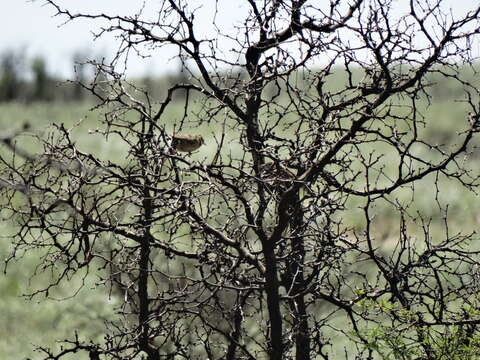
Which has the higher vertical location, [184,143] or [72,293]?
[72,293]

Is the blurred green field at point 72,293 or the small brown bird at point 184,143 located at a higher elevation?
the blurred green field at point 72,293

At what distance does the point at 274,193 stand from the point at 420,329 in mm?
1170

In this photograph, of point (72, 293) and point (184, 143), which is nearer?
point (184, 143)

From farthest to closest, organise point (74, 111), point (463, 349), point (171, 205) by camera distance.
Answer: point (74, 111)
point (463, 349)
point (171, 205)

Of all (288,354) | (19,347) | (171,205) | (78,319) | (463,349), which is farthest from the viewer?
(19,347)

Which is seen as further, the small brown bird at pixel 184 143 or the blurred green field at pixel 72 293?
the blurred green field at pixel 72 293

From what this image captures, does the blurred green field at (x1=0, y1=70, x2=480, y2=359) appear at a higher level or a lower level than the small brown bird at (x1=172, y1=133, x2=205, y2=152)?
higher

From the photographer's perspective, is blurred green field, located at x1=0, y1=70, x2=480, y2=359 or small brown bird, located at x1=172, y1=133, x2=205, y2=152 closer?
small brown bird, located at x1=172, y1=133, x2=205, y2=152

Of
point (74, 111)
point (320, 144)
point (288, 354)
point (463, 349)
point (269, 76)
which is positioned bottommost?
point (463, 349)

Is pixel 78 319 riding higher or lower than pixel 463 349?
higher

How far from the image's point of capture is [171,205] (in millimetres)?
4004

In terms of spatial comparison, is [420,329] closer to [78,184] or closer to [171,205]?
[171,205]

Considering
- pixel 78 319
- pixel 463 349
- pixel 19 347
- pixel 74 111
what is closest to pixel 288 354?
pixel 463 349

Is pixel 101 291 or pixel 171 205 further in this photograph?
pixel 101 291
